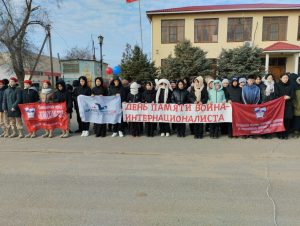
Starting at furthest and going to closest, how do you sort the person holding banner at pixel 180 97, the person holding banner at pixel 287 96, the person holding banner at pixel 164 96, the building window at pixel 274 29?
the building window at pixel 274 29, the person holding banner at pixel 164 96, the person holding banner at pixel 180 97, the person holding banner at pixel 287 96

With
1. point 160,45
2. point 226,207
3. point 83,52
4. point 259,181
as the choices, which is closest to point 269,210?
point 226,207

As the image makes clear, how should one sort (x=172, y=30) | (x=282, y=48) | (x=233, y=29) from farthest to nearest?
(x=172, y=30) < (x=233, y=29) < (x=282, y=48)

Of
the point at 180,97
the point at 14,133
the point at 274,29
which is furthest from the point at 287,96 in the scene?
the point at 274,29

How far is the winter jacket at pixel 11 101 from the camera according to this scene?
8656 mm

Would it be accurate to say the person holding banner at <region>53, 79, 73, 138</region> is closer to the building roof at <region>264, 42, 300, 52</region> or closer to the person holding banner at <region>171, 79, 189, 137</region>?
the person holding banner at <region>171, 79, 189, 137</region>

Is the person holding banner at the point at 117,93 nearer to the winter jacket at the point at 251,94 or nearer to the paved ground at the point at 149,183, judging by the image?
the paved ground at the point at 149,183

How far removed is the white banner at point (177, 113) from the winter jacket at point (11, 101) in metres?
3.38

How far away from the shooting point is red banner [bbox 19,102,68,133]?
29.1ft

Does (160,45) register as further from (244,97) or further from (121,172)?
(121,172)

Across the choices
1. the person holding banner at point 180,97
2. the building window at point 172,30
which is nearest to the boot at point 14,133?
the person holding banner at point 180,97

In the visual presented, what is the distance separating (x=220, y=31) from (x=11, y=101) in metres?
22.5

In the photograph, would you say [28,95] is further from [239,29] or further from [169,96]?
[239,29]

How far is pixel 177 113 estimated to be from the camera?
8523 mm

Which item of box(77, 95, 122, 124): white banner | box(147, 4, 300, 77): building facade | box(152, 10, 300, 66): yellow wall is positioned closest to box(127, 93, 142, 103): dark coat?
box(77, 95, 122, 124): white banner
